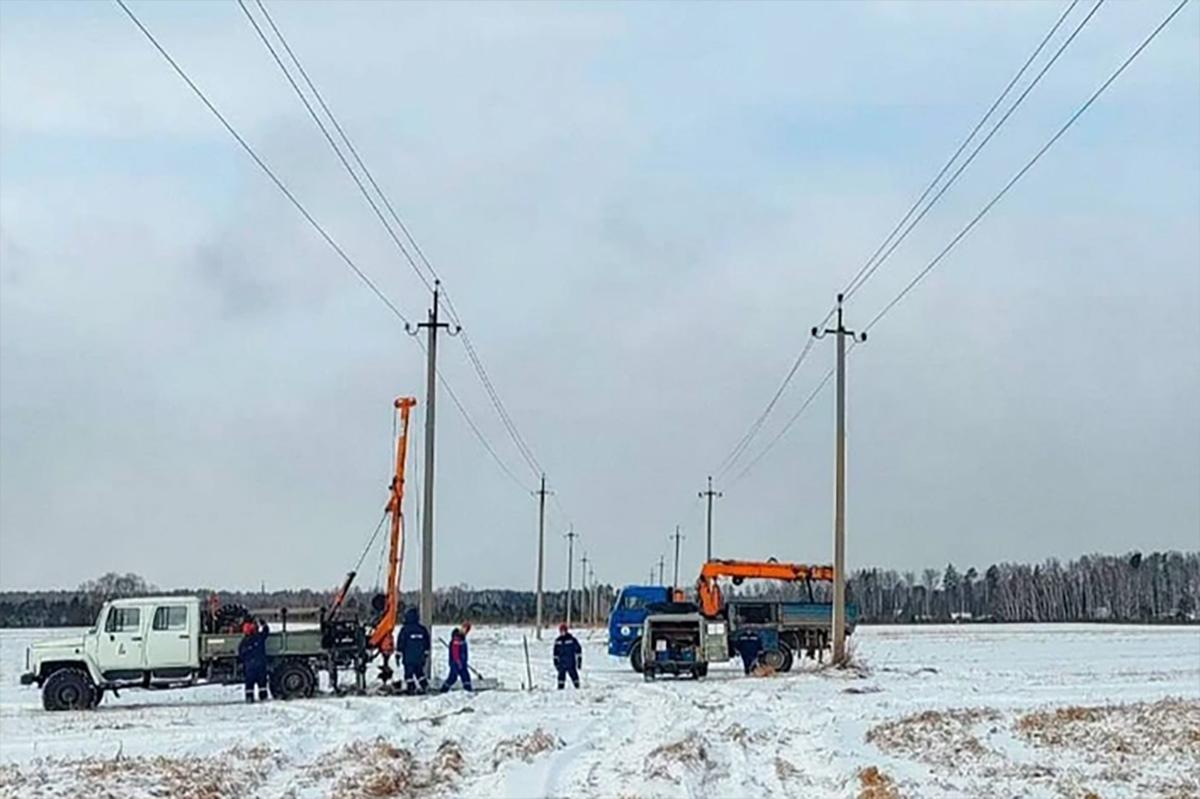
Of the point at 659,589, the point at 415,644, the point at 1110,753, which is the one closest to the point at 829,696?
the point at 415,644

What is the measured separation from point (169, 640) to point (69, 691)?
7.18ft

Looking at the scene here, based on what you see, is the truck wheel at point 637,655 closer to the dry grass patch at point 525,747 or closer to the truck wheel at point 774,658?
the truck wheel at point 774,658

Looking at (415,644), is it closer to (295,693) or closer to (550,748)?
(295,693)

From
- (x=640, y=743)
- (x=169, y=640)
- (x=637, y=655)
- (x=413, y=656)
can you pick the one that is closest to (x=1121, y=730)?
(x=640, y=743)

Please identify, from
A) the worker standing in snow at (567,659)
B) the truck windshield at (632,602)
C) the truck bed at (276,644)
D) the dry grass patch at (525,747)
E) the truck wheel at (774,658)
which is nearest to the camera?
the dry grass patch at (525,747)

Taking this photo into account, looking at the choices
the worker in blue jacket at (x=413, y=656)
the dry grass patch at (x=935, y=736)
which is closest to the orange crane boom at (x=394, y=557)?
the worker in blue jacket at (x=413, y=656)

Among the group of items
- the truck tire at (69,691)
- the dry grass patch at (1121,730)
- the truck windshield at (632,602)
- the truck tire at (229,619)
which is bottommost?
the truck tire at (69,691)

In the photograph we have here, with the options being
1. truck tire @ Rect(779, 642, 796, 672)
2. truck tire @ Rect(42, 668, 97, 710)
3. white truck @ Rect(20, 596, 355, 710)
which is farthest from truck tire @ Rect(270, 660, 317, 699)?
truck tire @ Rect(779, 642, 796, 672)

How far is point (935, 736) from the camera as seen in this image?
22234 mm

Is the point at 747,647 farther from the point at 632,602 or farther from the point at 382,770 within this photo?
the point at 382,770

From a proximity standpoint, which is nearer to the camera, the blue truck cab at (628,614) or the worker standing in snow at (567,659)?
the worker standing in snow at (567,659)

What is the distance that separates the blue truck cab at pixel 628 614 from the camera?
4616 cm

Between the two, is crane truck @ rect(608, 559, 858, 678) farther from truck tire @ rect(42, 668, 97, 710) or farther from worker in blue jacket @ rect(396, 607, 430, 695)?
truck tire @ rect(42, 668, 97, 710)

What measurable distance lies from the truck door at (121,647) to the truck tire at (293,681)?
2.76m
